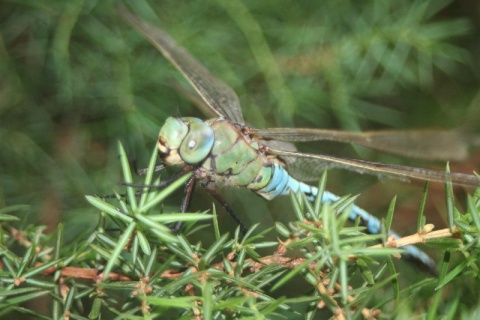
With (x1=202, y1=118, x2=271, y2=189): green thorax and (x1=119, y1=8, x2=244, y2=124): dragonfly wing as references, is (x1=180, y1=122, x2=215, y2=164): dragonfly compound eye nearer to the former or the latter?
(x1=202, y1=118, x2=271, y2=189): green thorax

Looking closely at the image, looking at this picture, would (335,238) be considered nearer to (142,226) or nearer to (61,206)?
(142,226)

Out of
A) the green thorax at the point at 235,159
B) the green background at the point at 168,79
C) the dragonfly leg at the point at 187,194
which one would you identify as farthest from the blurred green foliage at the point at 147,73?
the dragonfly leg at the point at 187,194

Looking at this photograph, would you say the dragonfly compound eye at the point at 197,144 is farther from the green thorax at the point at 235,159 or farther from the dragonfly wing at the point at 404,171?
the dragonfly wing at the point at 404,171

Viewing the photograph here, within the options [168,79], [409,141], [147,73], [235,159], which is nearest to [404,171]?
[409,141]

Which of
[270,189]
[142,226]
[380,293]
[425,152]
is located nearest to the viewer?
[142,226]

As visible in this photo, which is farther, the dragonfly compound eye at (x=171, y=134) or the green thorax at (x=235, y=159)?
the green thorax at (x=235, y=159)

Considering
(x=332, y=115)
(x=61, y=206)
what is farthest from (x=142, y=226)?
(x=332, y=115)

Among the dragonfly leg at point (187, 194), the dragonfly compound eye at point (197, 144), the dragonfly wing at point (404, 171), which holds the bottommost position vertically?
the dragonfly wing at point (404, 171)
